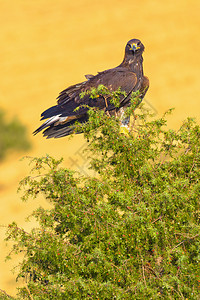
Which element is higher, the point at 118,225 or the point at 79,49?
the point at 79,49

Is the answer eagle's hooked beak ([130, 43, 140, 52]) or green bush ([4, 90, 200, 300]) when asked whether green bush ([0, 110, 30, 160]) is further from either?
green bush ([4, 90, 200, 300])

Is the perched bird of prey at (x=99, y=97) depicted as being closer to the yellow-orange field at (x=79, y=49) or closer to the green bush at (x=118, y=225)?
the green bush at (x=118, y=225)

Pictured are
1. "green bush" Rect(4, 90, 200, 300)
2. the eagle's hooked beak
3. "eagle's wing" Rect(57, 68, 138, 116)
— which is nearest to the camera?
"green bush" Rect(4, 90, 200, 300)

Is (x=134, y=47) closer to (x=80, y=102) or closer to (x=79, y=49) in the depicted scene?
(x=80, y=102)

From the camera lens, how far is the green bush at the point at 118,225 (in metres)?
6.18

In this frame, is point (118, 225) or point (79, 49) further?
point (79, 49)

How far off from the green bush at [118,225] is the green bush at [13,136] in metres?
26.8

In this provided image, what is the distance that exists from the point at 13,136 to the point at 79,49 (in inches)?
912

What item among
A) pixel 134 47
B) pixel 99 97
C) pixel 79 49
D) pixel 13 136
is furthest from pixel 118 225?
pixel 79 49

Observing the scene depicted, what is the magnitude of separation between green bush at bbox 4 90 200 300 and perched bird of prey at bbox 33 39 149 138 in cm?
251

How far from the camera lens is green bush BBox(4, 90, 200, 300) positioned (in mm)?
6184

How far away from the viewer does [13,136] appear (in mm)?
35000

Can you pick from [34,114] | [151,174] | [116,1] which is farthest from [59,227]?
[116,1]

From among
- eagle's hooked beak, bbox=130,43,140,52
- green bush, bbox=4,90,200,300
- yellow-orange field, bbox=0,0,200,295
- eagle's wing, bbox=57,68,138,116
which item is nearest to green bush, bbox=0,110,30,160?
yellow-orange field, bbox=0,0,200,295
